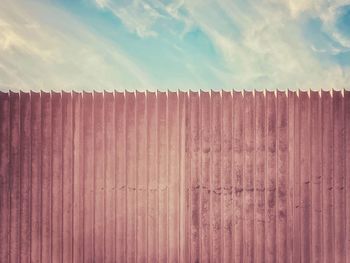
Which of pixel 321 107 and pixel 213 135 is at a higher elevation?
pixel 321 107

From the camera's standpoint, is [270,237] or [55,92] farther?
[55,92]

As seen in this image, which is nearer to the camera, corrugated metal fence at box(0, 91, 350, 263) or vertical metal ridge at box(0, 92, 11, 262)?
corrugated metal fence at box(0, 91, 350, 263)

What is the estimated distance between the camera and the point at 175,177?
5496 mm

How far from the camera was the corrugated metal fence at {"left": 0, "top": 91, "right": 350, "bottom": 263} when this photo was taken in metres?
5.38

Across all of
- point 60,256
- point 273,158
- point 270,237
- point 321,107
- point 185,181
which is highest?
point 321,107

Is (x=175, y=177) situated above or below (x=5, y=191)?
above

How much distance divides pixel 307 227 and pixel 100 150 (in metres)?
3.58

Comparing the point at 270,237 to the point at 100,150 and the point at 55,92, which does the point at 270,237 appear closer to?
the point at 100,150

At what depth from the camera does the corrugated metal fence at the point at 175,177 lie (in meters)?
5.38

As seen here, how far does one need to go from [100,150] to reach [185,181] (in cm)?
150

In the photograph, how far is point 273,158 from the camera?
5.42 metres

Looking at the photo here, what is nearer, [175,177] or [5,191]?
[175,177]

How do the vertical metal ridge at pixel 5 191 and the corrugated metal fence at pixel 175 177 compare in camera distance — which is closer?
the corrugated metal fence at pixel 175 177

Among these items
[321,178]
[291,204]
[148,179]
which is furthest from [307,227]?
[148,179]
